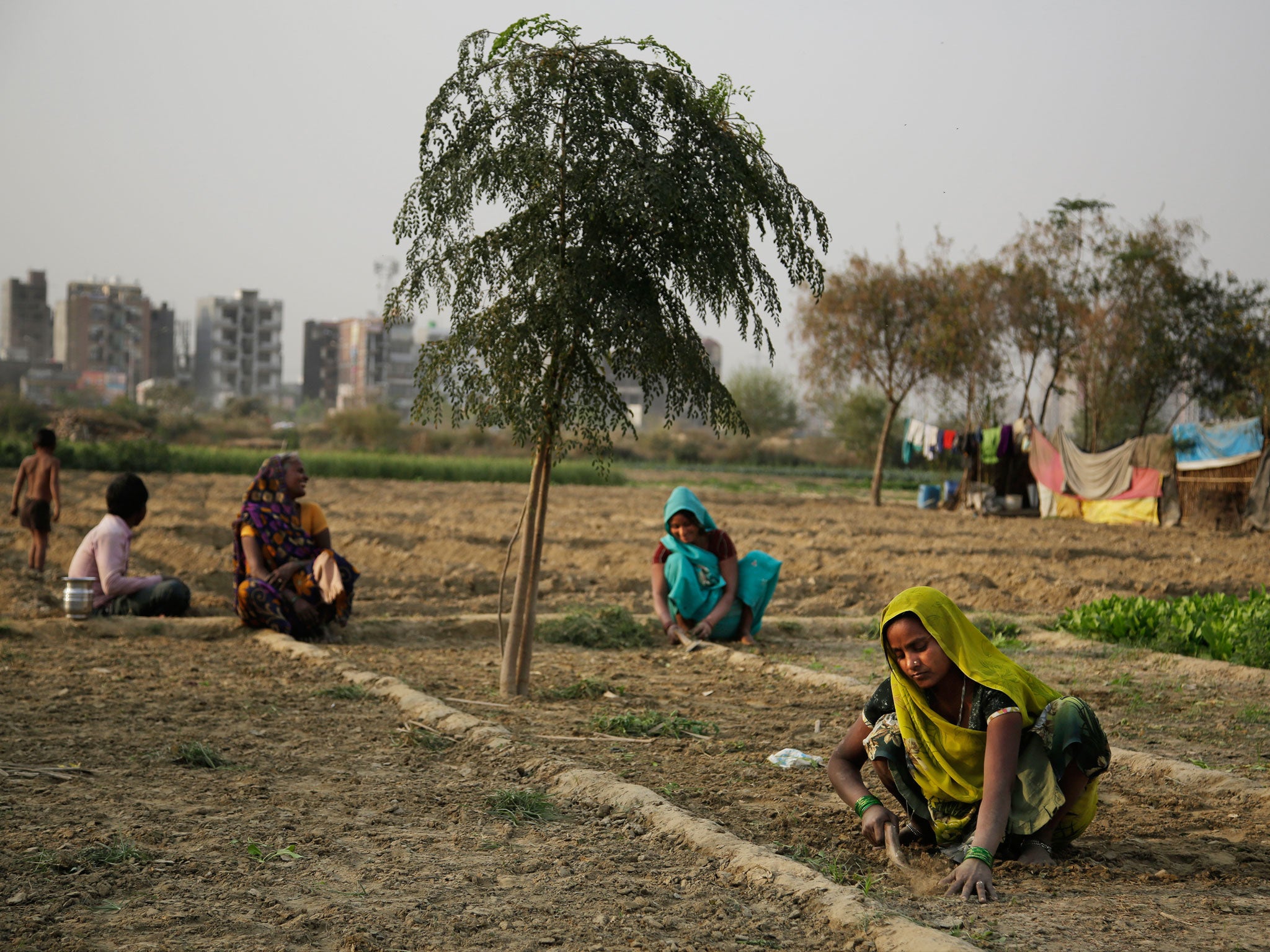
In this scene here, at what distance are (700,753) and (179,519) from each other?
1713 centimetres

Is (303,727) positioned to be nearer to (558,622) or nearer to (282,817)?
(282,817)

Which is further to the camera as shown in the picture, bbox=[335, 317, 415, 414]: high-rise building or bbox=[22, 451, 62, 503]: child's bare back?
bbox=[335, 317, 415, 414]: high-rise building

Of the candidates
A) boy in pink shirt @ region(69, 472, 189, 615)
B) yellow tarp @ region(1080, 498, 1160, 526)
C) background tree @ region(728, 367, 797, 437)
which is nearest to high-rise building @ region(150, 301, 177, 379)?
background tree @ region(728, 367, 797, 437)

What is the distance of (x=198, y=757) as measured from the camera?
4.82m

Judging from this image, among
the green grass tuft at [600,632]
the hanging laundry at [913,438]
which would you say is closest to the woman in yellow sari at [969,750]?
the green grass tuft at [600,632]

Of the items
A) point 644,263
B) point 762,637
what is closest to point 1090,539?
point 762,637

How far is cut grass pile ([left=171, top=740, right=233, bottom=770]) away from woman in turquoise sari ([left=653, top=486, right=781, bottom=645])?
162 inches

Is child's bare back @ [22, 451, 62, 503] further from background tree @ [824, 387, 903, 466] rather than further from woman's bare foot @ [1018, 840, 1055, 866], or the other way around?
background tree @ [824, 387, 903, 466]

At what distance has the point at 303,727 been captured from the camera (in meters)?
5.61

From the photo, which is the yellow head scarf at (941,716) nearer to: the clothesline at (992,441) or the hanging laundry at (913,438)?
the clothesline at (992,441)

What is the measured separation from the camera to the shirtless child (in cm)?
1143

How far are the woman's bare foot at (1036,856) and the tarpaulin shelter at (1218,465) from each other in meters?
20.7

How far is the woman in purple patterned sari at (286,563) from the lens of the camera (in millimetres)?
8211

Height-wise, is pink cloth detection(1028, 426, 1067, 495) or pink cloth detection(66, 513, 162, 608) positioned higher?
pink cloth detection(1028, 426, 1067, 495)
